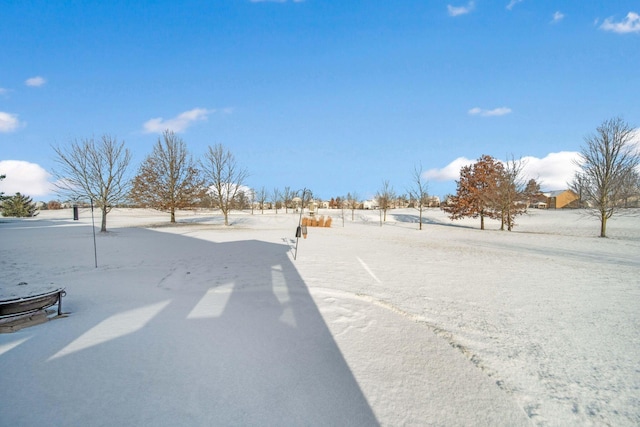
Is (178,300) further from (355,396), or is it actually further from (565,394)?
(565,394)

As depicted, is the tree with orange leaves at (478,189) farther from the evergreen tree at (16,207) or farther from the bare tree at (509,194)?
the evergreen tree at (16,207)

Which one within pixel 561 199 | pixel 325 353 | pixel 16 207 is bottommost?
pixel 325 353

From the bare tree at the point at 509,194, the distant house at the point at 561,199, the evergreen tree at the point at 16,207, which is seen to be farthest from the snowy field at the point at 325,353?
the distant house at the point at 561,199

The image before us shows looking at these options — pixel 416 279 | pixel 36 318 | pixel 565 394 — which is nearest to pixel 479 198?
pixel 416 279

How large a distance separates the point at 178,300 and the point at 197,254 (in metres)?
5.35

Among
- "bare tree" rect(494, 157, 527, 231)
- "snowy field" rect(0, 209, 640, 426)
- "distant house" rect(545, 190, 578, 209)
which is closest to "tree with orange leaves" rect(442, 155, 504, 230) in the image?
"bare tree" rect(494, 157, 527, 231)

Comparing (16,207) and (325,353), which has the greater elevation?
(16,207)

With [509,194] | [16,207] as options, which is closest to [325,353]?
[509,194]

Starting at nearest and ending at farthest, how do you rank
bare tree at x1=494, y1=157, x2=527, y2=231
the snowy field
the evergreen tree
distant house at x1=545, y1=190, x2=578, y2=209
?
the snowy field, bare tree at x1=494, y1=157, x2=527, y2=231, the evergreen tree, distant house at x1=545, y1=190, x2=578, y2=209

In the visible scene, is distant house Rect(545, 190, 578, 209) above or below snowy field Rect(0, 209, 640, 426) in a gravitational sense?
above

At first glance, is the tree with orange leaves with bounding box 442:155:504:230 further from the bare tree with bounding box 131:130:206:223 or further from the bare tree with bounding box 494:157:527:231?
the bare tree with bounding box 131:130:206:223

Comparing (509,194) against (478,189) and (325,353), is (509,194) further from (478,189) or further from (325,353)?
(325,353)

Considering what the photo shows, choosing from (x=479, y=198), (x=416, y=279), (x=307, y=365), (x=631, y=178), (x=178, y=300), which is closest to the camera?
A: (x=307, y=365)

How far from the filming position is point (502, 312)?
4.86m
